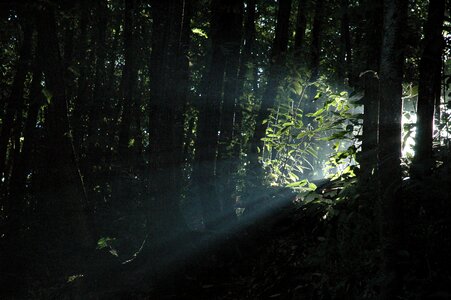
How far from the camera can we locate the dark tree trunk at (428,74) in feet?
14.9

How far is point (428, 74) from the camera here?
461 cm

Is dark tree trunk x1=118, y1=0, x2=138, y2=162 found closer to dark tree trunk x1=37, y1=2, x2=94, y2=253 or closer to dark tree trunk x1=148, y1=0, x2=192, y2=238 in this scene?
dark tree trunk x1=37, y1=2, x2=94, y2=253

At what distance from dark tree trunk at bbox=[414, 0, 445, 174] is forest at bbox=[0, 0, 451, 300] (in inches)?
0.8

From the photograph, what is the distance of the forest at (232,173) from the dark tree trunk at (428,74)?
20 millimetres

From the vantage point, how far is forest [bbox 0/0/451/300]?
394cm

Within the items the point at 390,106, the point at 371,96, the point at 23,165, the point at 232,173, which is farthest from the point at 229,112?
the point at 23,165

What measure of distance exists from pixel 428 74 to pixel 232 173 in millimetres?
6823

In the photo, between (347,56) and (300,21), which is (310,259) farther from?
(347,56)

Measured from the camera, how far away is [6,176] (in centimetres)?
1645

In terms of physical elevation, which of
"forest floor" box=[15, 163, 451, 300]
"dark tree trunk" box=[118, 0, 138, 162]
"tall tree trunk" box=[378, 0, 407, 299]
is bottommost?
"forest floor" box=[15, 163, 451, 300]

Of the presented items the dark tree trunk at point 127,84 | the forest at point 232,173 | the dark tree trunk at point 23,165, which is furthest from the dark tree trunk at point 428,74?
the dark tree trunk at point 127,84

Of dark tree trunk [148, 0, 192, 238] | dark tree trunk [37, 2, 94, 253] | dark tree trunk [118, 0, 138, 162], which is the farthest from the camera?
dark tree trunk [118, 0, 138, 162]

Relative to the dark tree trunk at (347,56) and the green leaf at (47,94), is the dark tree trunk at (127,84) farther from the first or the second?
the dark tree trunk at (347,56)

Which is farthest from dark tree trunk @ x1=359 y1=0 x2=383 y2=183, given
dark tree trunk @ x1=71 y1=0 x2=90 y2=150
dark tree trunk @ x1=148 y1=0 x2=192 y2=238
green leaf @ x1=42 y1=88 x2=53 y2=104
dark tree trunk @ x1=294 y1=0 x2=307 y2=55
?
dark tree trunk @ x1=71 y1=0 x2=90 y2=150
